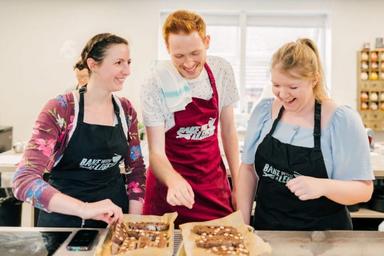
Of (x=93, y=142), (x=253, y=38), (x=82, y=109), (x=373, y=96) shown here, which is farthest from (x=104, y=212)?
(x=373, y=96)

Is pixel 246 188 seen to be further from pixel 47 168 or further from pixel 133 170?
pixel 47 168

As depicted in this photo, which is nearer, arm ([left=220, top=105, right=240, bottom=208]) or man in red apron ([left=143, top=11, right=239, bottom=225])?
man in red apron ([left=143, top=11, right=239, bottom=225])

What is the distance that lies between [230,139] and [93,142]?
636mm

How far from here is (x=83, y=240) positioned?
A: 4.01 feet

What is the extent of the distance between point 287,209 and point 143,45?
3836 mm

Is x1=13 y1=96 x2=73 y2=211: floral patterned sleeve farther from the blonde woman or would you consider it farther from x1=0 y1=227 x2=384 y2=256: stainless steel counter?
the blonde woman

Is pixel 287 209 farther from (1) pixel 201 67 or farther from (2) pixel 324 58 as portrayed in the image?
(2) pixel 324 58

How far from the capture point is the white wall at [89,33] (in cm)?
495

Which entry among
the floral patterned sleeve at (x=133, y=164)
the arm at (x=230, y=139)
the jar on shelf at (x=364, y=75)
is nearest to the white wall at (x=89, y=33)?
the jar on shelf at (x=364, y=75)

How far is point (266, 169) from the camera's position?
1.53 meters

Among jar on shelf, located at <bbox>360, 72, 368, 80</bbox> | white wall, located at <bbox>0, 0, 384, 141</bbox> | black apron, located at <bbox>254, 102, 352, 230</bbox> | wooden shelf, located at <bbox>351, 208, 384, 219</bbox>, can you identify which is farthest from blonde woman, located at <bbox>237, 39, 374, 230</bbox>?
jar on shelf, located at <bbox>360, 72, 368, 80</bbox>

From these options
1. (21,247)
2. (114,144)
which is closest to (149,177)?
(114,144)

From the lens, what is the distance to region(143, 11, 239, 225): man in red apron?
64.6 inches

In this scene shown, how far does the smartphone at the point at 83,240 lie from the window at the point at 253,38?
407 cm
